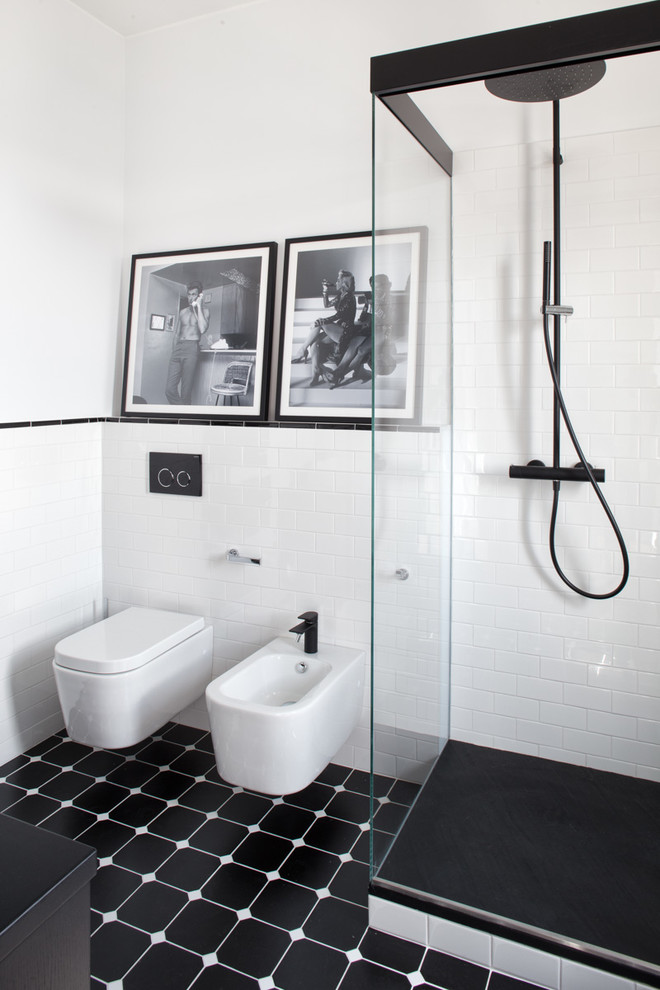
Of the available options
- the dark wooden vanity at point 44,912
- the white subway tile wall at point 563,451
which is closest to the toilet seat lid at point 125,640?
the white subway tile wall at point 563,451

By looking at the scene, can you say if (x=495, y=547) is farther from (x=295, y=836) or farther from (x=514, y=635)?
(x=295, y=836)

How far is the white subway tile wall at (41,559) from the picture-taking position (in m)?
2.65

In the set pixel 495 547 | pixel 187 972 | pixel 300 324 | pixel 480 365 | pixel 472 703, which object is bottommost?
pixel 187 972

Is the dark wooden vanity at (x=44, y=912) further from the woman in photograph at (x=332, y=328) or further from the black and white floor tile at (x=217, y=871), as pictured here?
the woman in photograph at (x=332, y=328)

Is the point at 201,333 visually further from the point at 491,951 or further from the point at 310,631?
the point at 491,951

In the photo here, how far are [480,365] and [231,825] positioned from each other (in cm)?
173

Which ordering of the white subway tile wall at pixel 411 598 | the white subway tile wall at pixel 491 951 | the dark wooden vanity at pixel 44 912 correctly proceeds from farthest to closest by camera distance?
the white subway tile wall at pixel 411 598, the white subway tile wall at pixel 491 951, the dark wooden vanity at pixel 44 912

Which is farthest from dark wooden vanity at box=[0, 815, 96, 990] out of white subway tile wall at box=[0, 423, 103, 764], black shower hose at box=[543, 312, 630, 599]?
white subway tile wall at box=[0, 423, 103, 764]

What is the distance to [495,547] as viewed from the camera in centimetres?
243

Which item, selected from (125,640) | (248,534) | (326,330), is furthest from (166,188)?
(125,640)

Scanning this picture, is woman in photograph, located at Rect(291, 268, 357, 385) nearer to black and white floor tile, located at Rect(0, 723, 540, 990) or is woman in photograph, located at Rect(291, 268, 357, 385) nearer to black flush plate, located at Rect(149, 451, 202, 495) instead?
black flush plate, located at Rect(149, 451, 202, 495)

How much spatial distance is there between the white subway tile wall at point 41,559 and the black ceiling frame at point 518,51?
1.76 meters

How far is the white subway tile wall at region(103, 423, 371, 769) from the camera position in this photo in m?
2.62

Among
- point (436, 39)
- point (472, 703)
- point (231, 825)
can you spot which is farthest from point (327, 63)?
point (231, 825)
